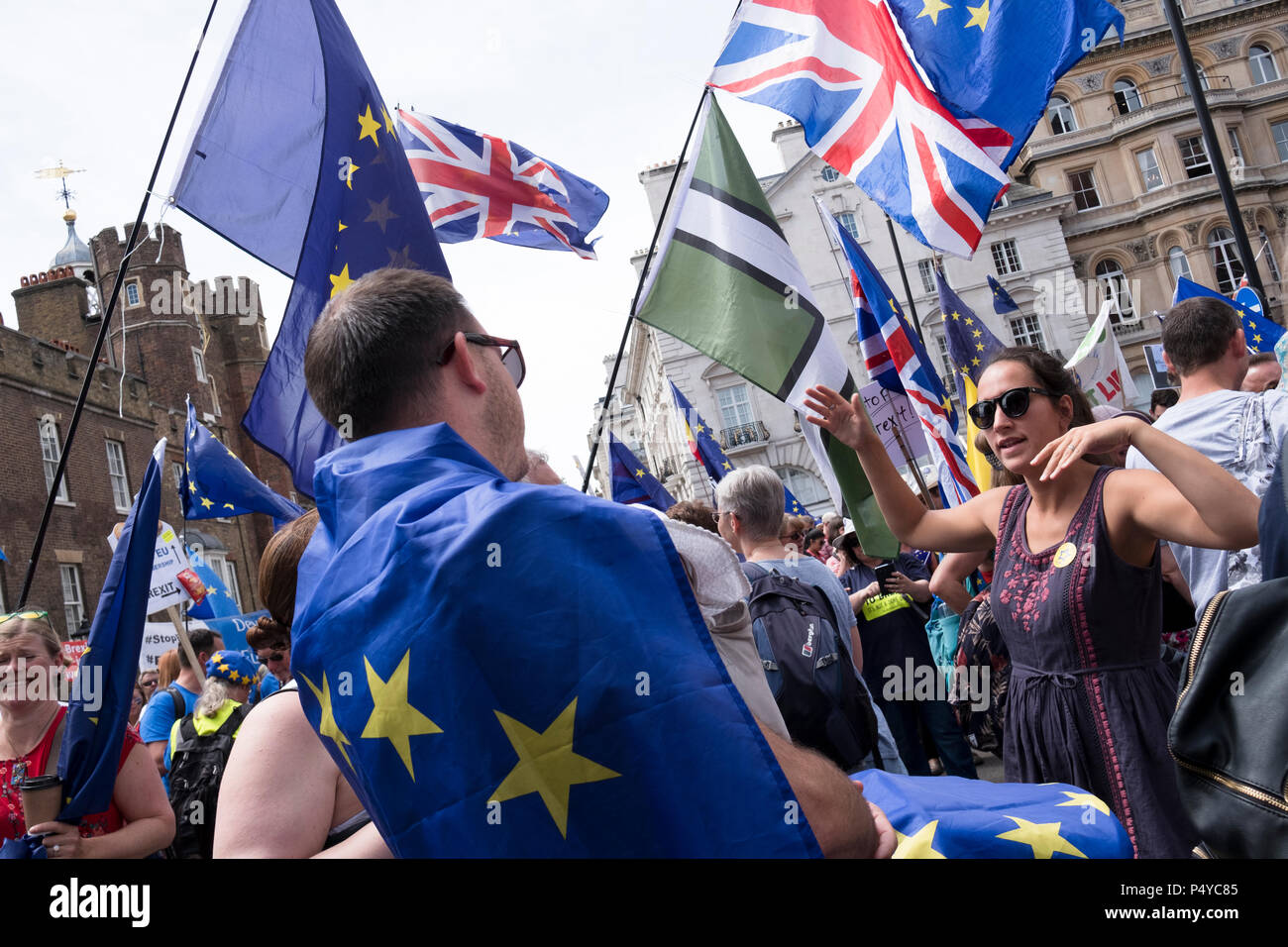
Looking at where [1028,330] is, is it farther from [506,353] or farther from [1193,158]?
[506,353]

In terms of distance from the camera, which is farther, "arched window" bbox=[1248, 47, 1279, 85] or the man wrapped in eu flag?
"arched window" bbox=[1248, 47, 1279, 85]

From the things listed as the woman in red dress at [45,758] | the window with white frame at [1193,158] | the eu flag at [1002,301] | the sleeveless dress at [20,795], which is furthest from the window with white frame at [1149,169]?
the sleeveless dress at [20,795]

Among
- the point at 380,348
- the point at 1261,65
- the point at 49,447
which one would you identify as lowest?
the point at 380,348

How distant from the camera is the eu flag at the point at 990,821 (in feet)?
5.10

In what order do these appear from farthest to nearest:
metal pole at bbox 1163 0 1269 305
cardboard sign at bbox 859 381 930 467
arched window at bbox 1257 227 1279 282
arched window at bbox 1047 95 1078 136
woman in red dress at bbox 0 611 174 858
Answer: arched window at bbox 1047 95 1078 136 → arched window at bbox 1257 227 1279 282 → cardboard sign at bbox 859 381 930 467 → metal pole at bbox 1163 0 1269 305 → woman in red dress at bbox 0 611 174 858

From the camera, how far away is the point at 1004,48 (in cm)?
504

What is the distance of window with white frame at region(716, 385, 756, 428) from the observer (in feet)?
157

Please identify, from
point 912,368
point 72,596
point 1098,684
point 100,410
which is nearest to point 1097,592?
point 1098,684

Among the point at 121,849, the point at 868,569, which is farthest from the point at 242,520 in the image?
the point at 121,849

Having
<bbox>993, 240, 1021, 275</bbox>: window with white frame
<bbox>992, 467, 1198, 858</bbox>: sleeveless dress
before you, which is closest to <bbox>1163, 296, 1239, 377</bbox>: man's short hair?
<bbox>992, 467, 1198, 858</bbox>: sleeveless dress

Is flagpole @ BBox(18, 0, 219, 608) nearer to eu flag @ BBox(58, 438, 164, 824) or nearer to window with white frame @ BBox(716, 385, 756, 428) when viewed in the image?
eu flag @ BBox(58, 438, 164, 824)

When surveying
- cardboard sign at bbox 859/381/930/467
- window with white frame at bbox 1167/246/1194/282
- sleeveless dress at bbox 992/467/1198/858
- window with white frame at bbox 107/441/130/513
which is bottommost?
sleeveless dress at bbox 992/467/1198/858

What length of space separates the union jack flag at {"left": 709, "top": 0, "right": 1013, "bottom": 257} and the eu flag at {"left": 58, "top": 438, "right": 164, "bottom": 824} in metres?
3.70

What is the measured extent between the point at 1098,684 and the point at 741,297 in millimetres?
3033
